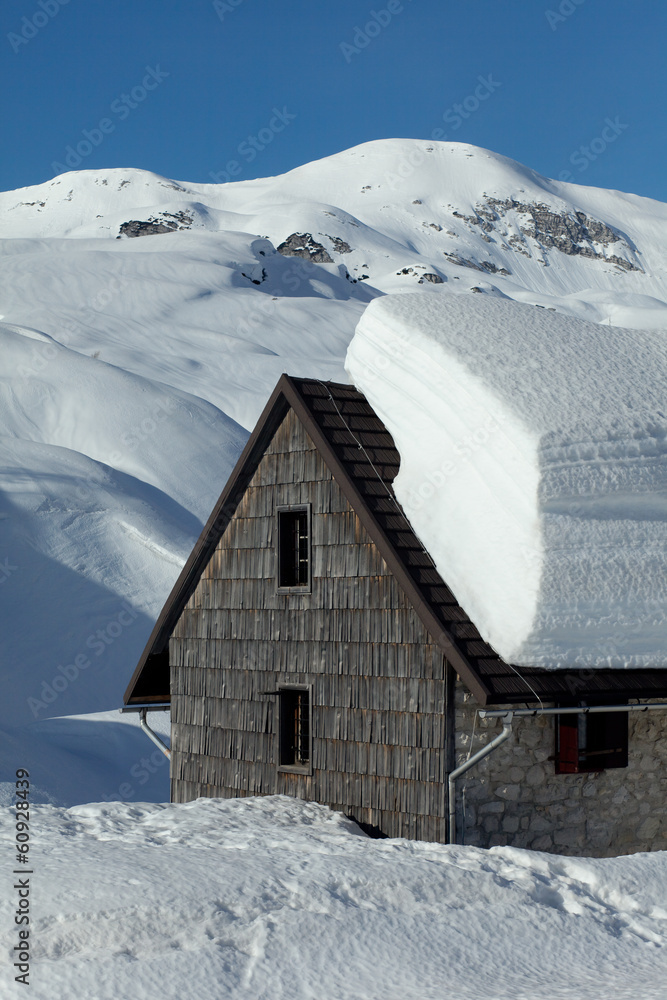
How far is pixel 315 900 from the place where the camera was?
263 inches

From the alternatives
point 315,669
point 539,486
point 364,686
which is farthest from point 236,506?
point 539,486

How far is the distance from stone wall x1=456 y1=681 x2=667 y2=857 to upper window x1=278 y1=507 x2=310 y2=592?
8.30 ft

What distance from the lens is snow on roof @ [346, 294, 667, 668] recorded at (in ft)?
30.5

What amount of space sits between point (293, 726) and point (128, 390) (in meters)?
27.6

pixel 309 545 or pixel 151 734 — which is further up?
pixel 309 545

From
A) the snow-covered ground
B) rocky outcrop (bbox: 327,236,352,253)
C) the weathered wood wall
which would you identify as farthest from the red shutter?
rocky outcrop (bbox: 327,236,352,253)

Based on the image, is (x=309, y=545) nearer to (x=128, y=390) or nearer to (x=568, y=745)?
(x=568, y=745)

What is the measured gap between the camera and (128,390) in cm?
3744

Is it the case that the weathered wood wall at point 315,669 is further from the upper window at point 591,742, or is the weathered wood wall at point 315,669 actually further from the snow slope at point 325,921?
the snow slope at point 325,921

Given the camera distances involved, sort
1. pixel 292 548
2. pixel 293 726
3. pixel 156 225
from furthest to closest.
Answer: pixel 156 225
pixel 292 548
pixel 293 726

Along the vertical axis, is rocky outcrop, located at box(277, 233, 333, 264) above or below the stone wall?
above

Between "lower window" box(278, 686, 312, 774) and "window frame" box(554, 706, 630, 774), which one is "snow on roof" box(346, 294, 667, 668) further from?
"lower window" box(278, 686, 312, 774)

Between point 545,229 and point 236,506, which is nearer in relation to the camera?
point 236,506

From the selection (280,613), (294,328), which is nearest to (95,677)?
(280,613)
